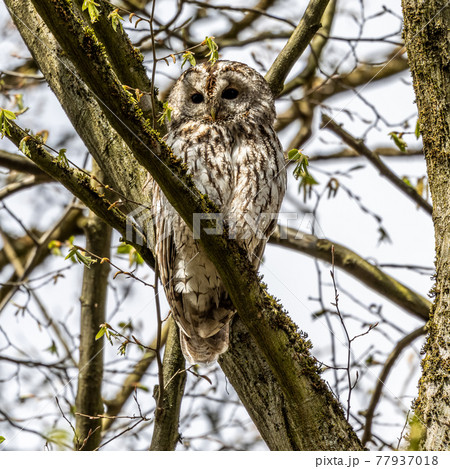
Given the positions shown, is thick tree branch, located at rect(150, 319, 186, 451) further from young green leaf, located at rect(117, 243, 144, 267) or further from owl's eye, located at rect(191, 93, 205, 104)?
owl's eye, located at rect(191, 93, 205, 104)

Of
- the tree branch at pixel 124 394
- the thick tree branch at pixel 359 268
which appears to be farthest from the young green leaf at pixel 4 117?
the tree branch at pixel 124 394

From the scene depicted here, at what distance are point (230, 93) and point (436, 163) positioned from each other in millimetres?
1145

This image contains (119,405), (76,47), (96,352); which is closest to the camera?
(76,47)

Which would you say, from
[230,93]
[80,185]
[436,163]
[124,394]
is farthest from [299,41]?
[124,394]

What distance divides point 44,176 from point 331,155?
193 centimetres

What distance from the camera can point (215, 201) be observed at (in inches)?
93.8

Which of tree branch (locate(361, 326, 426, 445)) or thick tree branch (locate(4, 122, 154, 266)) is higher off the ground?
thick tree branch (locate(4, 122, 154, 266))

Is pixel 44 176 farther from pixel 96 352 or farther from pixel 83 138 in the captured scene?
pixel 96 352

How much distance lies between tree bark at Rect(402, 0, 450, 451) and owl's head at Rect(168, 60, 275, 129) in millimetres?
774

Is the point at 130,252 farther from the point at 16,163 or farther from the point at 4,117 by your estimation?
the point at 4,117

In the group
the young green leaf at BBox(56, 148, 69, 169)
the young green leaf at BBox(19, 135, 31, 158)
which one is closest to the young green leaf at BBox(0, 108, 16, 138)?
the young green leaf at BBox(19, 135, 31, 158)

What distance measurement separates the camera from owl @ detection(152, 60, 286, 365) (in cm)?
237
